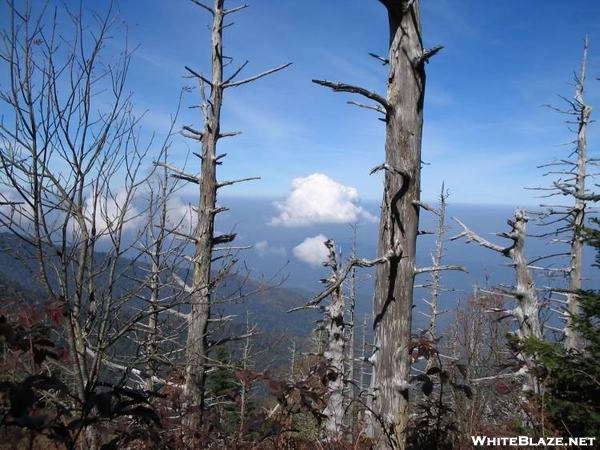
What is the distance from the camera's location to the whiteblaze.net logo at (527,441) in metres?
4.10

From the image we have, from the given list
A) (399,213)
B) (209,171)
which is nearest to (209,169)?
(209,171)

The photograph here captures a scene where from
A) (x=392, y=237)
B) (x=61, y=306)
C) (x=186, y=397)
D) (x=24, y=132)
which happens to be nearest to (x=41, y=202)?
(x=24, y=132)

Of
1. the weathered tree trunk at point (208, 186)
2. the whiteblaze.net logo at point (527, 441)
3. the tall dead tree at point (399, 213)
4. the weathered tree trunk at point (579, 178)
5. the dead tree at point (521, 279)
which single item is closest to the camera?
the tall dead tree at point (399, 213)

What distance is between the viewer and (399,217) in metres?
3.90

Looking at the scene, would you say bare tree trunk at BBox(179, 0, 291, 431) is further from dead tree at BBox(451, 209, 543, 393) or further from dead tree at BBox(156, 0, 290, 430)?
dead tree at BBox(451, 209, 543, 393)

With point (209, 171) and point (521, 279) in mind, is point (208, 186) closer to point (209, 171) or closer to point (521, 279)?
point (209, 171)

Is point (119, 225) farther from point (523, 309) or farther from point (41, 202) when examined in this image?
point (523, 309)

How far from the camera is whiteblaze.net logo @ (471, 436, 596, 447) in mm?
4098

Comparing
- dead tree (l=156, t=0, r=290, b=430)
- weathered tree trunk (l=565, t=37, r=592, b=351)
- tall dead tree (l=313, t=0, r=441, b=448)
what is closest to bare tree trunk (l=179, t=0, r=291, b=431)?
dead tree (l=156, t=0, r=290, b=430)

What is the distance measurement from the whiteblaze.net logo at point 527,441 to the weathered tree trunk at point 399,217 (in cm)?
120

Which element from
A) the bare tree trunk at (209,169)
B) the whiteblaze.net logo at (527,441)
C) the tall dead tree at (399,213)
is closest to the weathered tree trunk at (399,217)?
the tall dead tree at (399,213)

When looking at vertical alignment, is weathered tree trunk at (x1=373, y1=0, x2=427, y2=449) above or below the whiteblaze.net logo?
above

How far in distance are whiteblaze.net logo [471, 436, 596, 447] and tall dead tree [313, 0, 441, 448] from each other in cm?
120

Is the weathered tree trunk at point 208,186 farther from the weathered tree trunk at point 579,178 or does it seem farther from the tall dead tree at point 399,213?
the weathered tree trunk at point 579,178
